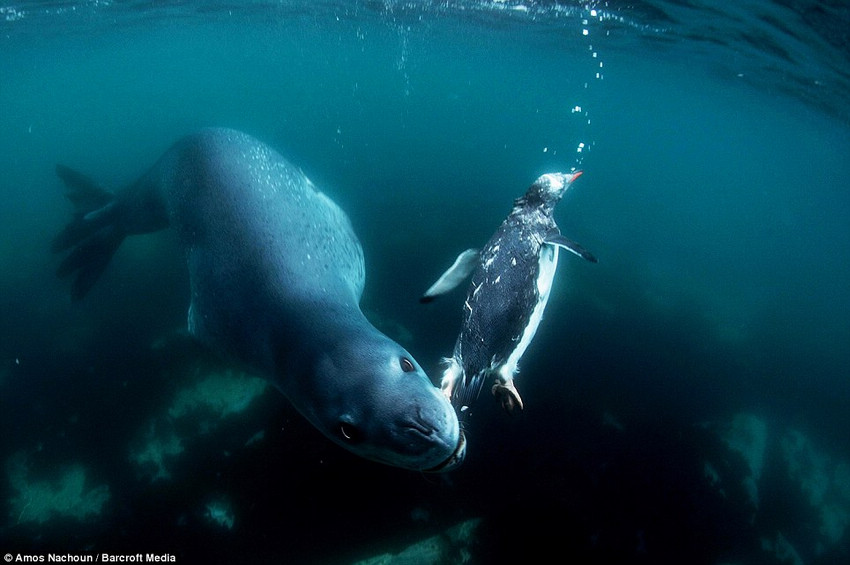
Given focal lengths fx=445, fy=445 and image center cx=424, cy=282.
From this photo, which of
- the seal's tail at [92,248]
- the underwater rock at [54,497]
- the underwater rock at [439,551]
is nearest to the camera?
the underwater rock at [439,551]

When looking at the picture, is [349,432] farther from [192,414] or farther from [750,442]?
[750,442]

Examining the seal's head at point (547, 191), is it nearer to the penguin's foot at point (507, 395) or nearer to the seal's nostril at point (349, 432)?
the penguin's foot at point (507, 395)

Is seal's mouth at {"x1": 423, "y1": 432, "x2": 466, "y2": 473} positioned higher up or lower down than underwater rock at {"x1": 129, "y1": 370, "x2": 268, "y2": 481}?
higher up

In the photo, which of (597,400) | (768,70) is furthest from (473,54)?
(597,400)

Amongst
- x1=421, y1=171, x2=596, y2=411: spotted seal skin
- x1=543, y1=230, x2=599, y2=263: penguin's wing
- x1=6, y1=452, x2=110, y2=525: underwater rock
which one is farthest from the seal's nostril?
x1=6, y1=452, x2=110, y2=525: underwater rock

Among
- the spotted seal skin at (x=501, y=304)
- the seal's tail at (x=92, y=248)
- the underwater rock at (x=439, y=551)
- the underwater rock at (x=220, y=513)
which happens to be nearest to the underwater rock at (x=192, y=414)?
the underwater rock at (x=220, y=513)

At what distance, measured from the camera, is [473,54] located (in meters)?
34.8

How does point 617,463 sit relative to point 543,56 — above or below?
below

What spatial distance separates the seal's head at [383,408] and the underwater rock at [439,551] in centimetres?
278

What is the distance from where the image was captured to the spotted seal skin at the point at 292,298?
2.20 m

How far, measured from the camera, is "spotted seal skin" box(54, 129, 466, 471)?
7.21 feet

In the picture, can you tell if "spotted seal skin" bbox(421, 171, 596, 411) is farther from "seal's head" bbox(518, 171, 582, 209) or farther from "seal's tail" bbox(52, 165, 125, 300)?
"seal's tail" bbox(52, 165, 125, 300)

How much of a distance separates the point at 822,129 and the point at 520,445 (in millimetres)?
33180

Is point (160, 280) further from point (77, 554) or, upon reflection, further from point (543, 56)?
point (543, 56)
